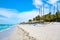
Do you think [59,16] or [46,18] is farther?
[46,18]

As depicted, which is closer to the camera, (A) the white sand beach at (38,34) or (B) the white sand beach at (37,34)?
(A) the white sand beach at (38,34)

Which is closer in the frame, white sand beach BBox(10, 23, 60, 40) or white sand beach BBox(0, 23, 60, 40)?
white sand beach BBox(10, 23, 60, 40)

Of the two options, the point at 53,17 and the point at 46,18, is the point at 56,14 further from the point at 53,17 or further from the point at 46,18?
the point at 46,18

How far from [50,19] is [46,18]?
18.1ft

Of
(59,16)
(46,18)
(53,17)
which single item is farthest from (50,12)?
(59,16)

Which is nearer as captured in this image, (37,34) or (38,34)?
(38,34)

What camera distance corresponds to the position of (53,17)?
84.8 metres

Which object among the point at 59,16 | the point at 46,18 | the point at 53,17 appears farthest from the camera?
the point at 46,18

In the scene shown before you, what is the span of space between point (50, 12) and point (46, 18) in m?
4.93

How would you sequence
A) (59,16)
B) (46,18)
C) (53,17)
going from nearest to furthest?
(59,16)
(53,17)
(46,18)

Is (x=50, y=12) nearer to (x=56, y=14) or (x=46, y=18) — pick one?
(x=46, y=18)

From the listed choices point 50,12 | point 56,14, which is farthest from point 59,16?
point 50,12

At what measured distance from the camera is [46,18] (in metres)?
93.6

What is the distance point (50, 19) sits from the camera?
88375 millimetres
